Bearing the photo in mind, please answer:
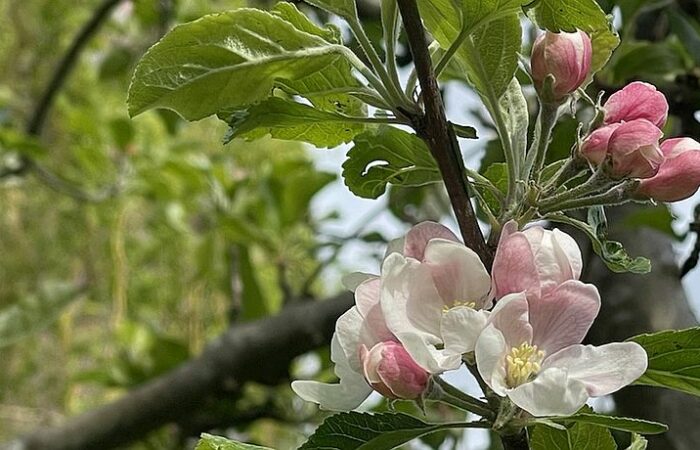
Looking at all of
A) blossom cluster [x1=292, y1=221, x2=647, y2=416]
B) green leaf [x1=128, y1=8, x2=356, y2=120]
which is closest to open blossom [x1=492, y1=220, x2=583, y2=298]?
blossom cluster [x1=292, y1=221, x2=647, y2=416]

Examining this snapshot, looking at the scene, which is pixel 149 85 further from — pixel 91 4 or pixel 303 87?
pixel 91 4

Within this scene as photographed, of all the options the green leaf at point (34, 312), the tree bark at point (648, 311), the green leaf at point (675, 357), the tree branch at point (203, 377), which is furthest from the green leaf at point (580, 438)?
the green leaf at point (34, 312)

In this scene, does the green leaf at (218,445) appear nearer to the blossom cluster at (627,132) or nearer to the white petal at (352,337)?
the white petal at (352,337)

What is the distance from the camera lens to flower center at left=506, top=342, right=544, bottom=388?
1.21 feet

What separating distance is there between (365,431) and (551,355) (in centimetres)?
8

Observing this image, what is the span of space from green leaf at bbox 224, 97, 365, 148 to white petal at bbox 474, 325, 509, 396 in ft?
0.44

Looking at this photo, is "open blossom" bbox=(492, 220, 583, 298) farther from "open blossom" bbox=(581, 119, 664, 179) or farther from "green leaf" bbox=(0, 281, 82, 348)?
"green leaf" bbox=(0, 281, 82, 348)

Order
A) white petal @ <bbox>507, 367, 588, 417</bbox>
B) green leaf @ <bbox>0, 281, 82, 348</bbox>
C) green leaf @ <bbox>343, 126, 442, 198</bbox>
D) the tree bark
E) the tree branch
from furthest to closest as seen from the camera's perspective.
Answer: green leaf @ <bbox>0, 281, 82, 348</bbox> → the tree branch → the tree bark → green leaf @ <bbox>343, 126, 442, 198</bbox> → white petal @ <bbox>507, 367, 588, 417</bbox>

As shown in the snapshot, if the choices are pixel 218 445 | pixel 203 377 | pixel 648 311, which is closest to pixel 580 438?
pixel 218 445

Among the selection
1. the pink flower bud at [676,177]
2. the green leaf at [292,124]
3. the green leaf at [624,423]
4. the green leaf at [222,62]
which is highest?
the green leaf at [222,62]

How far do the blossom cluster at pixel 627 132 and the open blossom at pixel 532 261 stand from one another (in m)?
0.04

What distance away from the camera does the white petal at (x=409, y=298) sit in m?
0.38

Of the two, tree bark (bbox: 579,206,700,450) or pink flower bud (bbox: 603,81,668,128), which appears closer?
pink flower bud (bbox: 603,81,668,128)

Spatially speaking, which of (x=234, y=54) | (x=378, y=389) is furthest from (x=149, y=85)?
(x=378, y=389)
